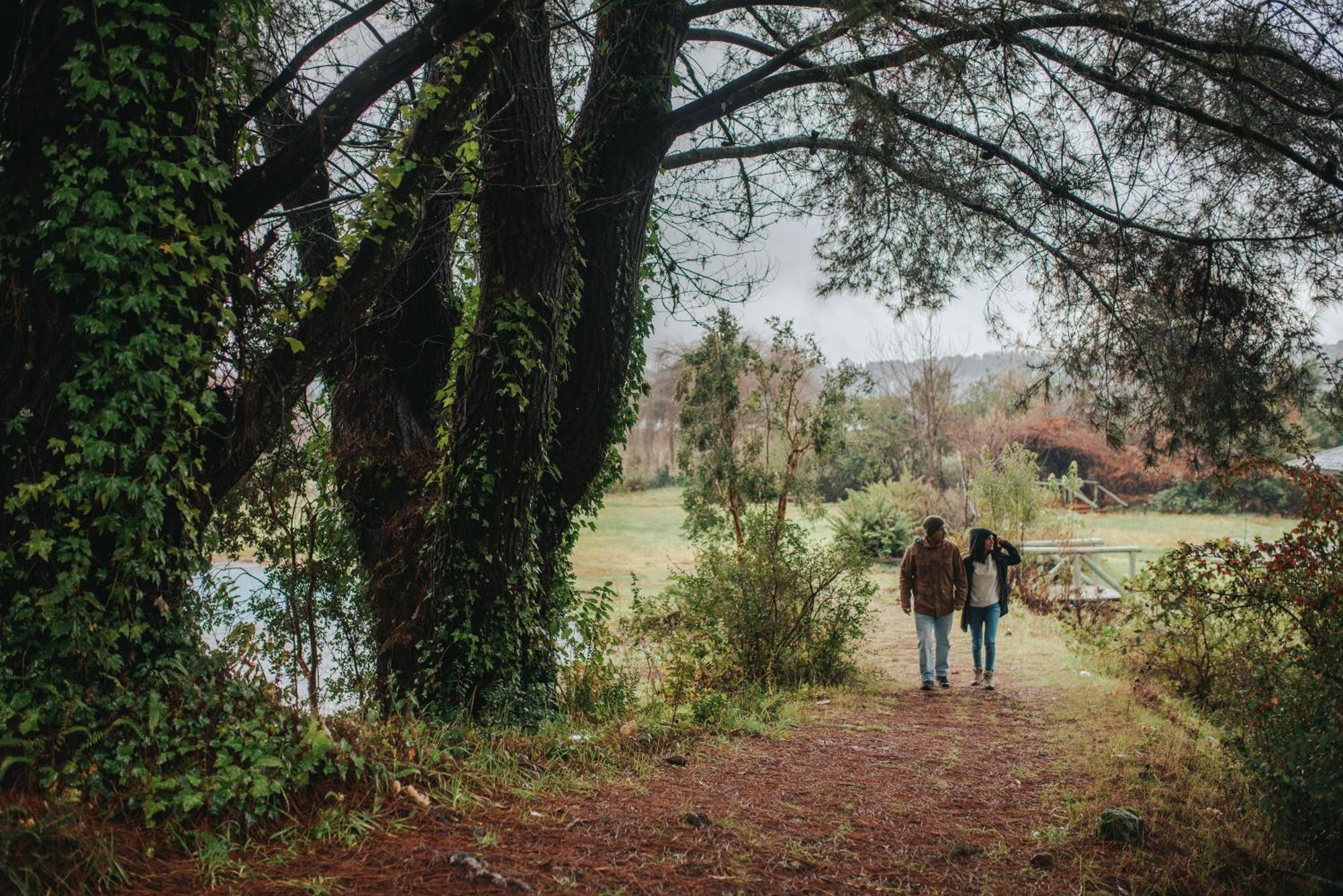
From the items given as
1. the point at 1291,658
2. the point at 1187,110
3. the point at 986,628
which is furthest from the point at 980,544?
the point at 1187,110

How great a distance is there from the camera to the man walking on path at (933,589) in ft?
27.2

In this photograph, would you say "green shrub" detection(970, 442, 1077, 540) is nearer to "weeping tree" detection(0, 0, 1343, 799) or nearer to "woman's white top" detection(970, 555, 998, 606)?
"woman's white top" detection(970, 555, 998, 606)

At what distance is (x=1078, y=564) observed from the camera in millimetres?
13328

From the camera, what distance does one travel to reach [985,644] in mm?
8539

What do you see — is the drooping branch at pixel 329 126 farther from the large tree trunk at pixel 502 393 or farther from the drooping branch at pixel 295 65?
the large tree trunk at pixel 502 393

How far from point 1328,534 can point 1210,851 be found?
1812 mm

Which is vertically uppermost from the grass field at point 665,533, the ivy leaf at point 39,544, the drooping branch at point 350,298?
the drooping branch at point 350,298

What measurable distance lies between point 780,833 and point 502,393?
300cm

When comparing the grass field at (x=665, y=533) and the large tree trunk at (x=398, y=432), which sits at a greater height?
the large tree trunk at (x=398, y=432)

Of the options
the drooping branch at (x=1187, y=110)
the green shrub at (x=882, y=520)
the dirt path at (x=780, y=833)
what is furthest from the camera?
the green shrub at (x=882, y=520)

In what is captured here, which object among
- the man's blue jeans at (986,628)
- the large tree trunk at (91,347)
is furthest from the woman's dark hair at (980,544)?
the large tree trunk at (91,347)

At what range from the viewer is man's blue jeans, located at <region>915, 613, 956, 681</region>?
848 cm

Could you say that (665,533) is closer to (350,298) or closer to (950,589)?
(950,589)

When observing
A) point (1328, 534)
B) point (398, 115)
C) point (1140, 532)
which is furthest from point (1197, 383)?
point (1140, 532)
